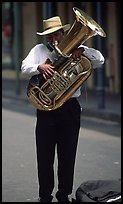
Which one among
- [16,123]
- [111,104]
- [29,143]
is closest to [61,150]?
[29,143]

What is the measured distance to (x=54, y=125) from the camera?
17.7ft

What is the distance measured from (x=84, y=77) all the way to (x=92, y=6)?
44.3 feet

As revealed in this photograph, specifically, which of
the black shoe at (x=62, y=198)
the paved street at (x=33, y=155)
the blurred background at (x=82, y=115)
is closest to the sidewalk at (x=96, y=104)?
the blurred background at (x=82, y=115)

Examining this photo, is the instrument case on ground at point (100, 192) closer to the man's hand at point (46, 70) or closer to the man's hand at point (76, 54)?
the man's hand at point (46, 70)

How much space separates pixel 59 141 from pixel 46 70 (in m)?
0.73

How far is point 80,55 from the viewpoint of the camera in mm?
5223

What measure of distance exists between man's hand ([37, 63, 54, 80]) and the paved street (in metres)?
1.49

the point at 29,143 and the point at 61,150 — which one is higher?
the point at 61,150

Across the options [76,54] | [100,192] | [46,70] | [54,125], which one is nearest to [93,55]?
[76,54]

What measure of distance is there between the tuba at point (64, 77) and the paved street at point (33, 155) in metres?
1.28

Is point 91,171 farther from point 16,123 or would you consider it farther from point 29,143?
point 16,123

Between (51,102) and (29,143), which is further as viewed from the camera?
(29,143)

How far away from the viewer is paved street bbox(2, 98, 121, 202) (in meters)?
7.08

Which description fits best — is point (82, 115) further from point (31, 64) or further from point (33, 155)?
point (31, 64)
